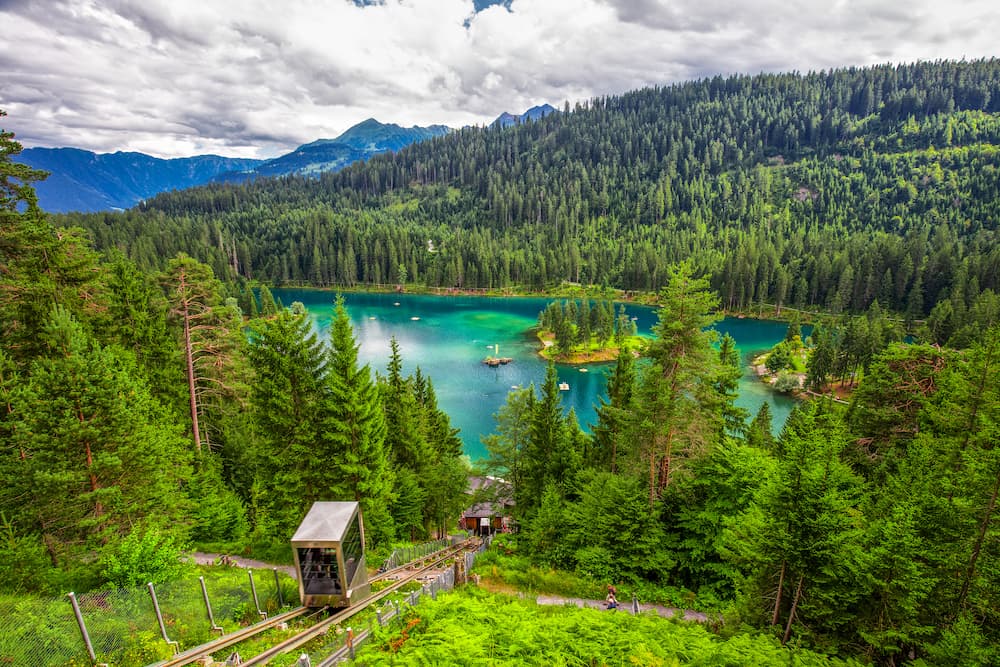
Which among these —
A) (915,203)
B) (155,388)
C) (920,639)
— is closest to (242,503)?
(155,388)

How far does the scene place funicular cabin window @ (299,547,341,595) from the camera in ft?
43.1

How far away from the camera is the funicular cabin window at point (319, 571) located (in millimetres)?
13141

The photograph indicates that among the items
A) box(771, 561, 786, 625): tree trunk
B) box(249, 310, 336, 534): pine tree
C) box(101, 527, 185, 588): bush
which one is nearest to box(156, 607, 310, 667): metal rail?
box(101, 527, 185, 588): bush

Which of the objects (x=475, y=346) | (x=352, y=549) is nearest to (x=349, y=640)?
(x=352, y=549)

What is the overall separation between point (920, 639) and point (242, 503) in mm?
27585

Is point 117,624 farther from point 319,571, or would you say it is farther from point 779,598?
point 779,598

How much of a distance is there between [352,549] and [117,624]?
18.5 ft

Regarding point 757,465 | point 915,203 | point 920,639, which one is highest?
point 915,203

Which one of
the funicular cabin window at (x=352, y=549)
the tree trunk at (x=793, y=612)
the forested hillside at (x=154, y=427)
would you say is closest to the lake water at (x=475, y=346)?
the forested hillside at (x=154, y=427)

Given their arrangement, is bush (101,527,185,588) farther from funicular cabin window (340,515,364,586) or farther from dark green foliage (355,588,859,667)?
dark green foliage (355,588,859,667)

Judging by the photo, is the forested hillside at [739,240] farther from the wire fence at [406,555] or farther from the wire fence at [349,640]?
the wire fence at [349,640]

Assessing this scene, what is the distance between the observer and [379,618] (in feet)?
37.4

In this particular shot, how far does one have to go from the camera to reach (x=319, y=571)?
1329cm

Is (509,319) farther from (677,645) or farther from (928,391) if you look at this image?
(677,645)
